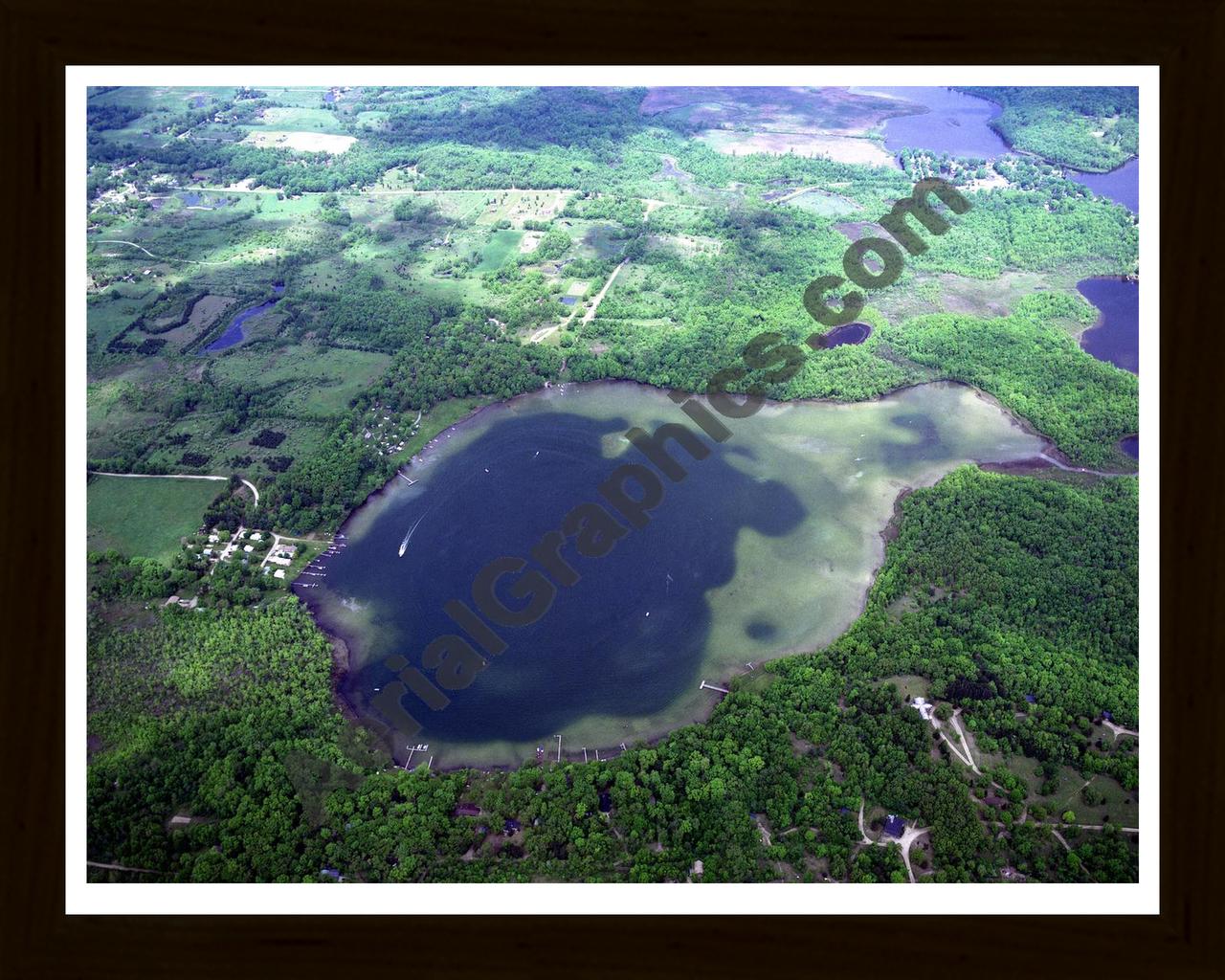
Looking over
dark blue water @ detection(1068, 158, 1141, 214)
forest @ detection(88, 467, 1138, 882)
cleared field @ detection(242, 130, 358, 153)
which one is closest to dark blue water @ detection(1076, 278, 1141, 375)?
dark blue water @ detection(1068, 158, 1141, 214)

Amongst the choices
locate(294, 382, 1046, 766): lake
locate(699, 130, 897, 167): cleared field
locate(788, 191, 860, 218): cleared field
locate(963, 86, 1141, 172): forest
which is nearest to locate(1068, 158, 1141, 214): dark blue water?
locate(963, 86, 1141, 172): forest

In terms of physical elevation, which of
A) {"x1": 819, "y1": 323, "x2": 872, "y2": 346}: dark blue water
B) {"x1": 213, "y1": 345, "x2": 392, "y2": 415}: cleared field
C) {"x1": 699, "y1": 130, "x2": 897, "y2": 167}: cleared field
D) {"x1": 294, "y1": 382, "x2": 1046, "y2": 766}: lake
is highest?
{"x1": 699, "y1": 130, "x2": 897, "y2": 167}: cleared field

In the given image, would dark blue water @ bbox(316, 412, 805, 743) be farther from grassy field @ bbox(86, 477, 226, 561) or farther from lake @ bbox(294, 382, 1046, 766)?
grassy field @ bbox(86, 477, 226, 561)

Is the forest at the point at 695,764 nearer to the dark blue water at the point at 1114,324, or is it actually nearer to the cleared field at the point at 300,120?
the dark blue water at the point at 1114,324

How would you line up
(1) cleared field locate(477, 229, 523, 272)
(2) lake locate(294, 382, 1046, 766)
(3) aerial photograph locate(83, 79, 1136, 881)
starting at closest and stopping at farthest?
(3) aerial photograph locate(83, 79, 1136, 881)
(2) lake locate(294, 382, 1046, 766)
(1) cleared field locate(477, 229, 523, 272)

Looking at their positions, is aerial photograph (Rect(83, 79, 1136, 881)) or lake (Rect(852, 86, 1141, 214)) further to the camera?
lake (Rect(852, 86, 1141, 214))

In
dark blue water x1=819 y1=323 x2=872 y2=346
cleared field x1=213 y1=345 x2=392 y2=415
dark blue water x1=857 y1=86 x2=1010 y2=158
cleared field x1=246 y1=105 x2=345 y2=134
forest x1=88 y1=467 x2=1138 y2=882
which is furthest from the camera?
cleared field x1=246 y1=105 x2=345 y2=134

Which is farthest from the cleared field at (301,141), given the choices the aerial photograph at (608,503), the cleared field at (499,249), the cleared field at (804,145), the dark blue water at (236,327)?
the cleared field at (804,145)

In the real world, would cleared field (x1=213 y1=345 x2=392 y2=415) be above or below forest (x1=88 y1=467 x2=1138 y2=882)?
above
